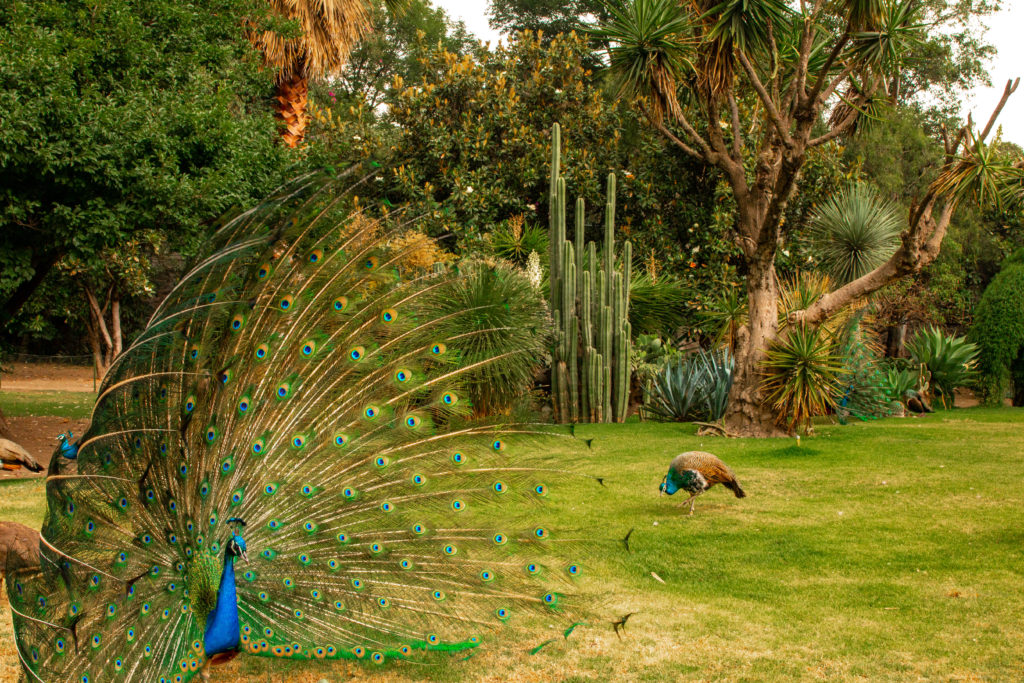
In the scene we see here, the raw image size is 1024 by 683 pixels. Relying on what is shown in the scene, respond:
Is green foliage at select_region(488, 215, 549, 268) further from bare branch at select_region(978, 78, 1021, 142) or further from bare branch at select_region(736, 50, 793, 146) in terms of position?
bare branch at select_region(978, 78, 1021, 142)

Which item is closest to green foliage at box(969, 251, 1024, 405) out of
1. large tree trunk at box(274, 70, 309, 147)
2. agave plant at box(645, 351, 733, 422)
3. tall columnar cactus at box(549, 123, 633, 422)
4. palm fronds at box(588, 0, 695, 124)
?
agave plant at box(645, 351, 733, 422)

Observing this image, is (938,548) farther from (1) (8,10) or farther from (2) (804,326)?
(1) (8,10)

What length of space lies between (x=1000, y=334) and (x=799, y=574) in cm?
1203

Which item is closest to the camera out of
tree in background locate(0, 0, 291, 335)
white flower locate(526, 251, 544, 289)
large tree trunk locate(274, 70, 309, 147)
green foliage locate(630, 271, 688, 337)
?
tree in background locate(0, 0, 291, 335)

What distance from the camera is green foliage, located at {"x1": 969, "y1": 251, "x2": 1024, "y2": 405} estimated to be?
50.2 ft

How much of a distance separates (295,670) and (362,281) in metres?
1.75

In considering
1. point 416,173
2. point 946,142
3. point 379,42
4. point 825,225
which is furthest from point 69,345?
point 946,142

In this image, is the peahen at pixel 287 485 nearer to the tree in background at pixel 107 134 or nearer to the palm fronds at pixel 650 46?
the tree in background at pixel 107 134

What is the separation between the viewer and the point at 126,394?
3330 millimetres

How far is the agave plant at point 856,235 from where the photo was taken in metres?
13.5

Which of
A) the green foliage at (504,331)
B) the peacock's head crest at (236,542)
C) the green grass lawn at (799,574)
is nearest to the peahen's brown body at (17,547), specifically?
the green grass lawn at (799,574)

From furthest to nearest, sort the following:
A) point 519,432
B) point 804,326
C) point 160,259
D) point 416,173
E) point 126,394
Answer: point 160,259 < point 416,173 < point 804,326 < point 519,432 < point 126,394

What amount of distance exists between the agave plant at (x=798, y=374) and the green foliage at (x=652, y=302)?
3.87 metres

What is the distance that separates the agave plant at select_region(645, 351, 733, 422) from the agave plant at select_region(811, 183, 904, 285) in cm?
263
